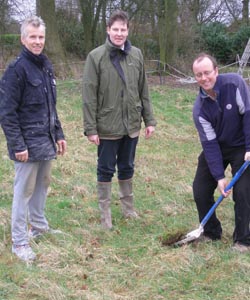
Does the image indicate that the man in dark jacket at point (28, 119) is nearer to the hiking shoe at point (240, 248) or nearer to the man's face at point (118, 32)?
the man's face at point (118, 32)

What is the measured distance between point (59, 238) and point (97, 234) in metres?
0.41

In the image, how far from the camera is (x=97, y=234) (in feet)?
15.1

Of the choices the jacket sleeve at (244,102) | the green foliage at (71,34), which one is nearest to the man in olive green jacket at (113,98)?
the jacket sleeve at (244,102)

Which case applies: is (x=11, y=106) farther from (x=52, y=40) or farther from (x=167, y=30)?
(x=167, y=30)

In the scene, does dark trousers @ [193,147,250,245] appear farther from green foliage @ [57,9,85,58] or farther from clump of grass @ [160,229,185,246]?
green foliage @ [57,9,85,58]

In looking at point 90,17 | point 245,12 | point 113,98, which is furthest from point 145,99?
point 245,12

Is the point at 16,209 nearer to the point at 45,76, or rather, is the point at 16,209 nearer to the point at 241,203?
the point at 45,76

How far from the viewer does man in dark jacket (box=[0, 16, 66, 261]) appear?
12.0 feet

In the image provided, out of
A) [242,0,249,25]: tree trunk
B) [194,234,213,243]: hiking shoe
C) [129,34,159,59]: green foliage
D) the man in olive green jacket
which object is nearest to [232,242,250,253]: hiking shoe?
[194,234,213,243]: hiking shoe

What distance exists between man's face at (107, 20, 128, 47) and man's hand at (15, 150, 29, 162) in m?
1.35

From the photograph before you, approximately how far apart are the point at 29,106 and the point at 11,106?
0.54ft

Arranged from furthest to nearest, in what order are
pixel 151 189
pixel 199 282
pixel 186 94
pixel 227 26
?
pixel 227 26 → pixel 186 94 → pixel 151 189 → pixel 199 282

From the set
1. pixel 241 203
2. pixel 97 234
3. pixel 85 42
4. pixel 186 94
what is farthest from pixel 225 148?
pixel 85 42

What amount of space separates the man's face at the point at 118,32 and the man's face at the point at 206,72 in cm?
85
